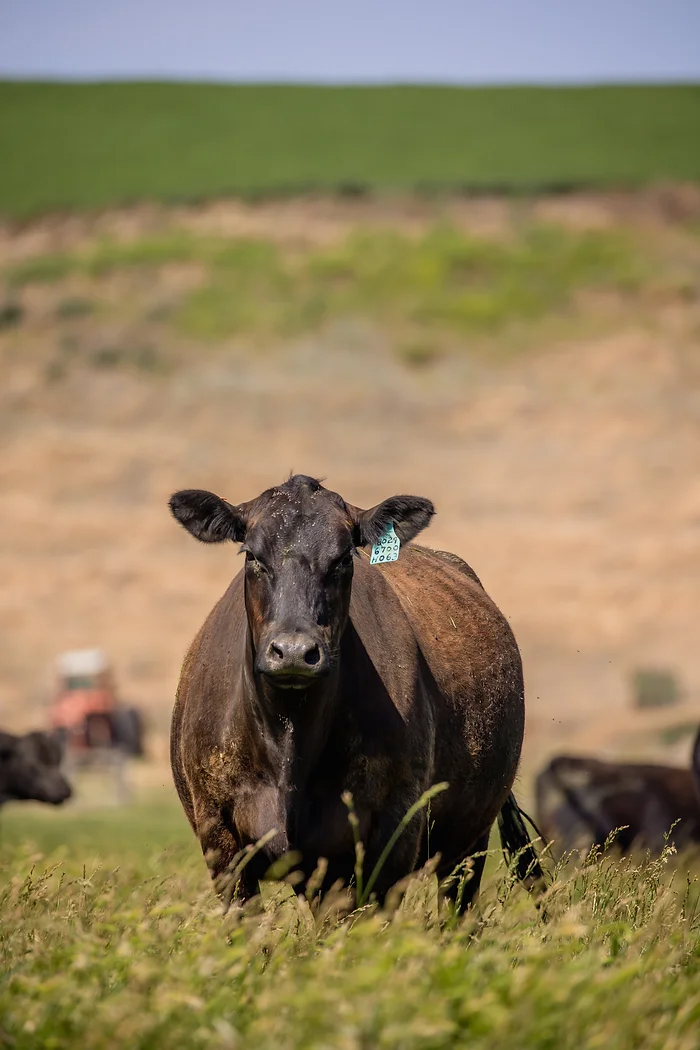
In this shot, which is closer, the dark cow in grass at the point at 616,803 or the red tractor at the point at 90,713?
the dark cow in grass at the point at 616,803

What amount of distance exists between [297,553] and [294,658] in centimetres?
62

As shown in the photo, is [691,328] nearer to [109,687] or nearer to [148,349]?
[148,349]

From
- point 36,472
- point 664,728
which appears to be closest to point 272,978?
point 664,728

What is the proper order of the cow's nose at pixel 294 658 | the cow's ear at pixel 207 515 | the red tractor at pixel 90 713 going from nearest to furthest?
the cow's nose at pixel 294 658 → the cow's ear at pixel 207 515 → the red tractor at pixel 90 713

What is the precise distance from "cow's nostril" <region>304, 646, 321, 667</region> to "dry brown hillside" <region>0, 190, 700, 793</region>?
2091cm

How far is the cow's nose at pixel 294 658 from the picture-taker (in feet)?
19.3

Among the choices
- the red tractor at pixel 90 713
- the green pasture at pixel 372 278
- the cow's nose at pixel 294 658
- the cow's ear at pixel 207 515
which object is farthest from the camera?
the green pasture at pixel 372 278

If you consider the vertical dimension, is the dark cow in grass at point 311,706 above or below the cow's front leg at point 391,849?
above

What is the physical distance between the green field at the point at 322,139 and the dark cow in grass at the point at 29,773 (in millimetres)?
49513

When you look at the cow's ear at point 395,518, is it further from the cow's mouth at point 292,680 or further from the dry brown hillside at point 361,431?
the dry brown hillside at point 361,431

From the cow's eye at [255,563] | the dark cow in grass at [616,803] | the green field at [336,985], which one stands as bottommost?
the dark cow in grass at [616,803]

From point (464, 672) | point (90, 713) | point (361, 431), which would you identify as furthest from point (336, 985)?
point (361, 431)

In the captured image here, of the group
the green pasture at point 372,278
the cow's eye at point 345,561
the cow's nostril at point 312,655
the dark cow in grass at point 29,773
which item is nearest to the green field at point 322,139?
the green pasture at point 372,278

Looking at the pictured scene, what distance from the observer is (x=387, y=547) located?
22.5ft
